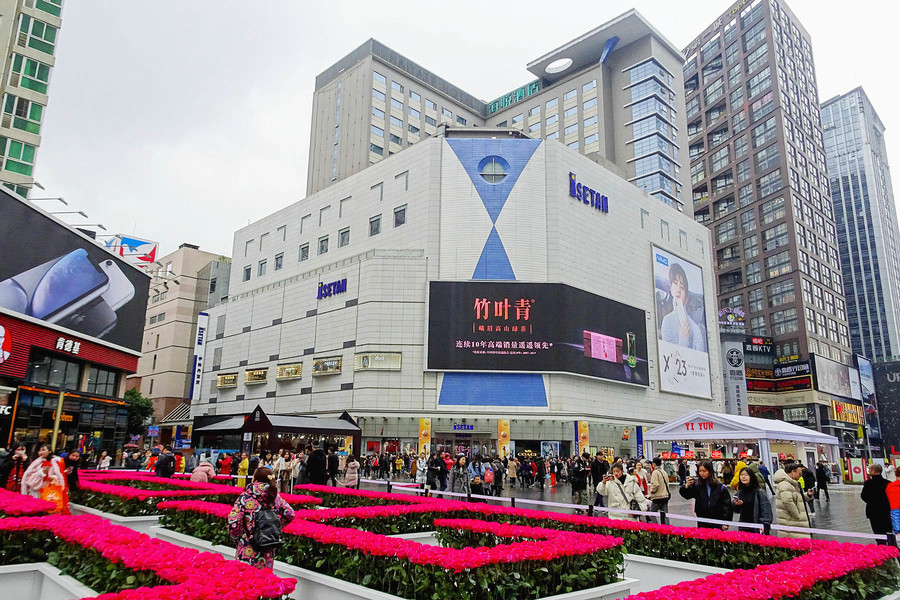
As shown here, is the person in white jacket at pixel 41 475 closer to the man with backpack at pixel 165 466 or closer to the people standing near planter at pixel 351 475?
the people standing near planter at pixel 351 475

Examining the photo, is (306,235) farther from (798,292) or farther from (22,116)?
(798,292)

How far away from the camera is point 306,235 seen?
6184cm

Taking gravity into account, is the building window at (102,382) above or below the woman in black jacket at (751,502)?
above

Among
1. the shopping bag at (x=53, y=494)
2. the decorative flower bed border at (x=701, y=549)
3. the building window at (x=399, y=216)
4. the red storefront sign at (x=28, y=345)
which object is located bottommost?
the decorative flower bed border at (x=701, y=549)

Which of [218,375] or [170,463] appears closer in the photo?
[170,463]

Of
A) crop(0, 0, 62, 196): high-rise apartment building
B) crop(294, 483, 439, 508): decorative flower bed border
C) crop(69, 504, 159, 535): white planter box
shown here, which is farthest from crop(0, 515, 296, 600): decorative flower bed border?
crop(0, 0, 62, 196): high-rise apartment building

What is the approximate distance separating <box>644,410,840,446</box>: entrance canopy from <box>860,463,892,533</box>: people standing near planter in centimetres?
1468

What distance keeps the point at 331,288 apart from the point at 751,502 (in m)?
45.6

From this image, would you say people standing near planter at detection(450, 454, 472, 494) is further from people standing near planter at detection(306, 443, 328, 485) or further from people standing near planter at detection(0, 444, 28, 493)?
people standing near planter at detection(0, 444, 28, 493)

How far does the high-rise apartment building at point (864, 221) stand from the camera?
134m

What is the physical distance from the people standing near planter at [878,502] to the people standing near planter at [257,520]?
430 inches

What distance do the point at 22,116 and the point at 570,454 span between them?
46861 mm

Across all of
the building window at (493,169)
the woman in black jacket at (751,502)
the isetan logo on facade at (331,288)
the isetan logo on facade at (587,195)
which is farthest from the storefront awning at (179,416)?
the woman in black jacket at (751,502)

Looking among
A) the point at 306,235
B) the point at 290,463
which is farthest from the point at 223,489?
the point at 306,235
